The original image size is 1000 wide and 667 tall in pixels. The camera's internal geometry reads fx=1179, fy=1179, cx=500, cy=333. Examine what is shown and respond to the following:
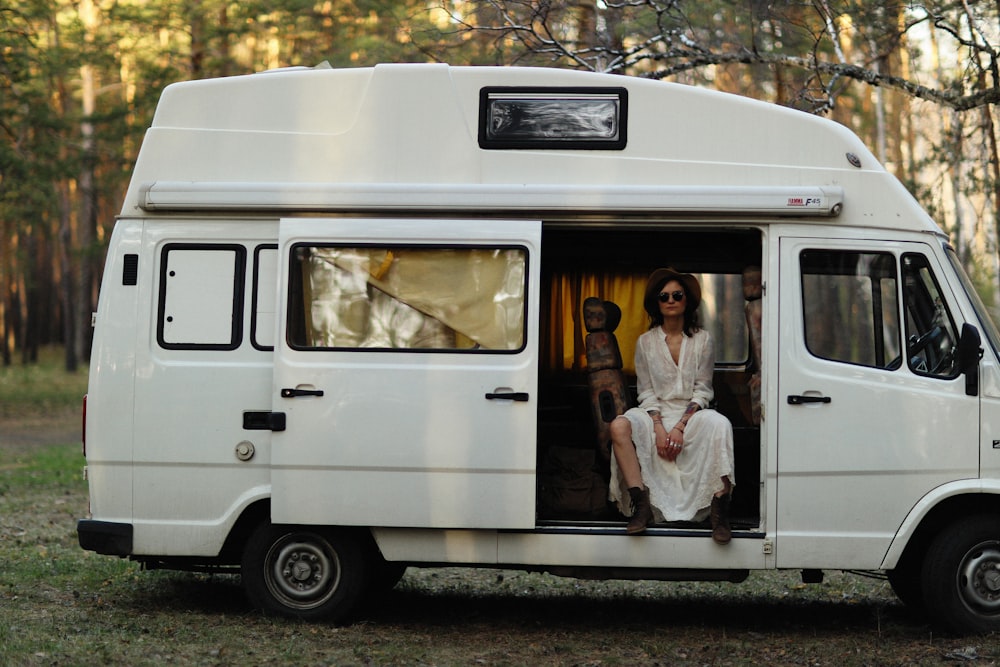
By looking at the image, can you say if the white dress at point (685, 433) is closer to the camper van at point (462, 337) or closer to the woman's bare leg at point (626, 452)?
the woman's bare leg at point (626, 452)

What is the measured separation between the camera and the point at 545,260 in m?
8.71

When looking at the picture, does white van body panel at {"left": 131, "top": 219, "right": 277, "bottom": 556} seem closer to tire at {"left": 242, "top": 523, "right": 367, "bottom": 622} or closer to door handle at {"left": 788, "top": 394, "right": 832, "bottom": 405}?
tire at {"left": 242, "top": 523, "right": 367, "bottom": 622}

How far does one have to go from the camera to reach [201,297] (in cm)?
695

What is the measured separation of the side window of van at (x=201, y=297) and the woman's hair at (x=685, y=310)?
258 cm

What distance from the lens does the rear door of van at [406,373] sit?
6.68m

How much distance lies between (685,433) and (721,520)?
22.0 inches

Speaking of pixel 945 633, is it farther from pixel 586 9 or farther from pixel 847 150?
pixel 586 9

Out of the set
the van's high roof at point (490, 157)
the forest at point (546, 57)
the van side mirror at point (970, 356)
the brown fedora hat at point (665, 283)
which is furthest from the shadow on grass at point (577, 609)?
the forest at point (546, 57)

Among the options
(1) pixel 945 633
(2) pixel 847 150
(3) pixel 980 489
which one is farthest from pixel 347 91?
(1) pixel 945 633

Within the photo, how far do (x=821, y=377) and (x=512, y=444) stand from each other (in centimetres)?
179

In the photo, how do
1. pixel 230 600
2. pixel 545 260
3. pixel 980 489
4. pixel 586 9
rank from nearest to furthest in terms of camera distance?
pixel 980 489, pixel 230 600, pixel 545 260, pixel 586 9

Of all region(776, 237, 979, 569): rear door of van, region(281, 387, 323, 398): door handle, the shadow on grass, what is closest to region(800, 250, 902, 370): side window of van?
region(776, 237, 979, 569): rear door of van

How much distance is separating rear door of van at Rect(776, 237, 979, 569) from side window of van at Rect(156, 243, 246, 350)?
3.17 meters

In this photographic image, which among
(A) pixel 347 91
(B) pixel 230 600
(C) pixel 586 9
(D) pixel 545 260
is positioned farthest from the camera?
(C) pixel 586 9
